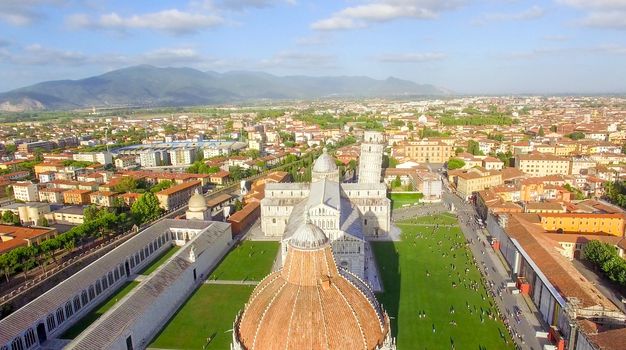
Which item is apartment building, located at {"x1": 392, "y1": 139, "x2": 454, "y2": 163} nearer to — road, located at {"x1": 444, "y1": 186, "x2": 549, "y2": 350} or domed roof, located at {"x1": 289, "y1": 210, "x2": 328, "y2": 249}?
road, located at {"x1": 444, "y1": 186, "x2": 549, "y2": 350}

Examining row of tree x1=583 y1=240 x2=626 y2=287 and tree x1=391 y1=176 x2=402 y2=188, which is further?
tree x1=391 y1=176 x2=402 y2=188

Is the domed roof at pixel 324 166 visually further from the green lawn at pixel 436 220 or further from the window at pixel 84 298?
the window at pixel 84 298

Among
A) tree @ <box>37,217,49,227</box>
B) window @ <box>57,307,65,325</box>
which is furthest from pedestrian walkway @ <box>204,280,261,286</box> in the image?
tree @ <box>37,217,49,227</box>

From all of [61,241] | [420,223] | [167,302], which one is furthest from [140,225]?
[420,223]

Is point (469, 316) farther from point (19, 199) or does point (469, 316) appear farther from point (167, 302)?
point (19, 199)

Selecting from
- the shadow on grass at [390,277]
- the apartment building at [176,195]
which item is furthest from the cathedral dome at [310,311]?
the apartment building at [176,195]

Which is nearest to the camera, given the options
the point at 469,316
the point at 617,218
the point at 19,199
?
the point at 469,316
